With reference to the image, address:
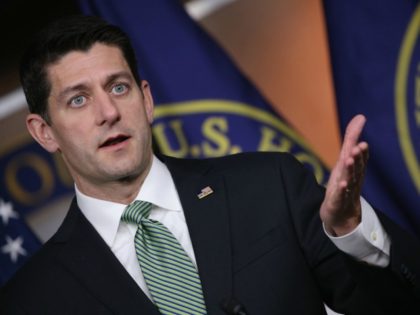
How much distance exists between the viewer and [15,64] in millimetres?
3762

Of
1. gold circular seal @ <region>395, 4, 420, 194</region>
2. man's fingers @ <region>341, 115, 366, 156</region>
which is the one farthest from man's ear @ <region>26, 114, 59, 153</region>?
gold circular seal @ <region>395, 4, 420, 194</region>

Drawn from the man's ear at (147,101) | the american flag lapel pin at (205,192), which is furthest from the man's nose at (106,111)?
the american flag lapel pin at (205,192)

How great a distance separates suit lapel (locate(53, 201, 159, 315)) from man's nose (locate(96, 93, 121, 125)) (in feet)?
1.09

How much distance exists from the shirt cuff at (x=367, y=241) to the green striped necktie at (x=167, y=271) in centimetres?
39

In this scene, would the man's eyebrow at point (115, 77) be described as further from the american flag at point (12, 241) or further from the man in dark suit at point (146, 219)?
the american flag at point (12, 241)

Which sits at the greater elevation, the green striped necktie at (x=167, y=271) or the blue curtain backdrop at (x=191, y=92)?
the blue curtain backdrop at (x=191, y=92)

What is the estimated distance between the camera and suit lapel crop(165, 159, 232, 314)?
6.48ft

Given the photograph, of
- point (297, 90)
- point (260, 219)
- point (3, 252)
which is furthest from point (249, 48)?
point (260, 219)

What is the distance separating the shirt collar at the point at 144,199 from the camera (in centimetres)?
212

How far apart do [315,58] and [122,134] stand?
1775 millimetres

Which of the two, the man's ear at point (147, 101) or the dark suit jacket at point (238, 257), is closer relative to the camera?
the dark suit jacket at point (238, 257)

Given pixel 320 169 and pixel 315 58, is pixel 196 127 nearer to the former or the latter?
pixel 320 169

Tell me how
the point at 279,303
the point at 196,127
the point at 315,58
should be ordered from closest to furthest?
the point at 279,303 → the point at 196,127 → the point at 315,58

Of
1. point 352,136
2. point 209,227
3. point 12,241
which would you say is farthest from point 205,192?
point 12,241
